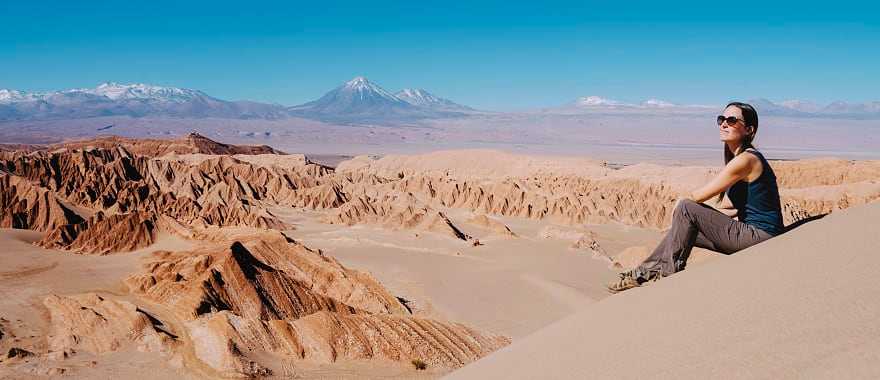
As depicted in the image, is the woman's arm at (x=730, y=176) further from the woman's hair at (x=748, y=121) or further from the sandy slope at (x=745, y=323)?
the sandy slope at (x=745, y=323)

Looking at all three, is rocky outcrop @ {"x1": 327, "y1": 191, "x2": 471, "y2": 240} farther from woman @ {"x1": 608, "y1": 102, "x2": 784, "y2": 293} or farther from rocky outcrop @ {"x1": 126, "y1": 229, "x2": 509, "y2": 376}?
woman @ {"x1": 608, "y1": 102, "x2": 784, "y2": 293}

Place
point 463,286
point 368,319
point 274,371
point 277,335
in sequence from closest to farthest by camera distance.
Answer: point 274,371
point 277,335
point 368,319
point 463,286

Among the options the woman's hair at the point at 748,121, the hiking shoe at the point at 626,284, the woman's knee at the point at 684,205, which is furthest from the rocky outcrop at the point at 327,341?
the woman's hair at the point at 748,121

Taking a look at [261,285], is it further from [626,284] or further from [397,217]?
[397,217]

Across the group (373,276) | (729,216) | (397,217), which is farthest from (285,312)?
(397,217)

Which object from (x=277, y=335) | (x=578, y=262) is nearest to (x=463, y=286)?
(x=578, y=262)

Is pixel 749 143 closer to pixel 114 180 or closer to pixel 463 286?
pixel 463 286
